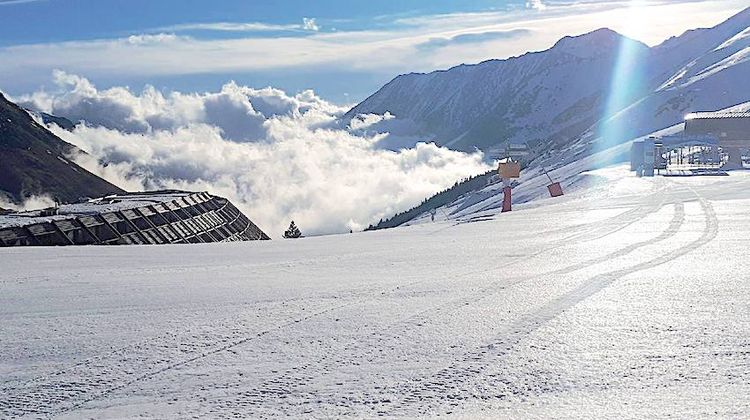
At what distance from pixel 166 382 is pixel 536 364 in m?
2.64

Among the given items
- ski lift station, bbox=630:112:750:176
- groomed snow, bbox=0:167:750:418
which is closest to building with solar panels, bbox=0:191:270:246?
groomed snow, bbox=0:167:750:418

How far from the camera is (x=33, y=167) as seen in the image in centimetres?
10675

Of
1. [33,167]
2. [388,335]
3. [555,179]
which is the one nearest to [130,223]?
[388,335]

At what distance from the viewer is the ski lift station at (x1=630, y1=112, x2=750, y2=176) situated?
41797 millimetres

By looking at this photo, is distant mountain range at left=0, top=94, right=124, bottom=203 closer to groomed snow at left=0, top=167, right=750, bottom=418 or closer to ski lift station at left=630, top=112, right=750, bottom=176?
ski lift station at left=630, top=112, right=750, bottom=176

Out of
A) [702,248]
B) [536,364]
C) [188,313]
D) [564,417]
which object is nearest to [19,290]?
[188,313]

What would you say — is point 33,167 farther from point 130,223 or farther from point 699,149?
point 699,149

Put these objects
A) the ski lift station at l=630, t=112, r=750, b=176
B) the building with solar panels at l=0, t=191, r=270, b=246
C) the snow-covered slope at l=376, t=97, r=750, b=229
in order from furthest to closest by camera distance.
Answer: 1. the ski lift station at l=630, t=112, r=750, b=176
2. the snow-covered slope at l=376, t=97, r=750, b=229
3. the building with solar panels at l=0, t=191, r=270, b=246

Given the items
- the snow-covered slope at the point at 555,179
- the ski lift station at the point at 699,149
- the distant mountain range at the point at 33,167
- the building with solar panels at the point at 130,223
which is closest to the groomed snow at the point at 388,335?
the snow-covered slope at the point at 555,179

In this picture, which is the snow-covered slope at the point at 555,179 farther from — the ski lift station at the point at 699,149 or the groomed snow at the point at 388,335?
the groomed snow at the point at 388,335

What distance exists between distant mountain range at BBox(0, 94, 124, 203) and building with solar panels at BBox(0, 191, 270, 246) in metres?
62.1

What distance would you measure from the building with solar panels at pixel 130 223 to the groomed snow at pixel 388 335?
16.0 m

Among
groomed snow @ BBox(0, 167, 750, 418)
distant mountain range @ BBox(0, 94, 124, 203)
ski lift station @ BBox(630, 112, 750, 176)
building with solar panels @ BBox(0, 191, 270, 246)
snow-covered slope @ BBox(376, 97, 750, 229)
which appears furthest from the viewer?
distant mountain range @ BBox(0, 94, 124, 203)

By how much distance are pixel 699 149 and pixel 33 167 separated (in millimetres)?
87051
